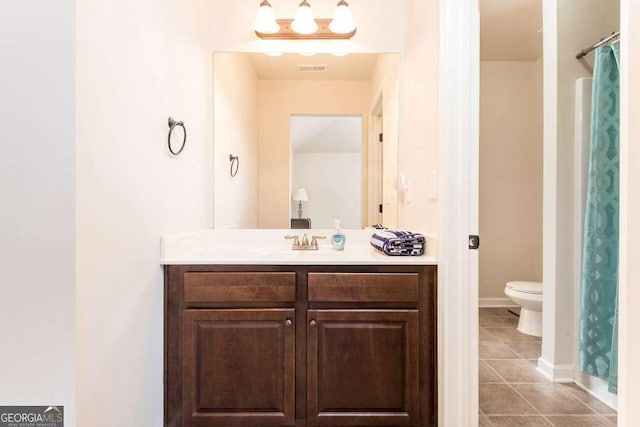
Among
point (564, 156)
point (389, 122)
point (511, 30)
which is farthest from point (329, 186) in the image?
point (511, 30)

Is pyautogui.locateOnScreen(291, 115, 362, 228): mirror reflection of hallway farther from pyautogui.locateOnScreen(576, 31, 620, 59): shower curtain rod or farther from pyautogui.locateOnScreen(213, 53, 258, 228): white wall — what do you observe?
pyautogui.locateOnScreen(576, 31, 620, 59): shower curtain rod

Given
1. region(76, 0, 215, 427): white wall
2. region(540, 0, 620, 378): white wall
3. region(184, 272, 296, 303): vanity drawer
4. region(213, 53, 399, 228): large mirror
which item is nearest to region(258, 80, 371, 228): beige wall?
region(213, 53, 399, 228): large mirror

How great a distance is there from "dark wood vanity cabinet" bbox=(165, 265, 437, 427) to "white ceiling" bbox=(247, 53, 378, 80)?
4.30ft

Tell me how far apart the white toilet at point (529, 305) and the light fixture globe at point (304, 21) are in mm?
2528

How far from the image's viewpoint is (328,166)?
2197mm

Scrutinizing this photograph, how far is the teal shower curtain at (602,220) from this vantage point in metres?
1.84

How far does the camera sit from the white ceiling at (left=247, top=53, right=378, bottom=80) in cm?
213

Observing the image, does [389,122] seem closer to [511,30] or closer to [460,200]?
[460,200]

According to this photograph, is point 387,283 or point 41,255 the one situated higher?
point 41,255

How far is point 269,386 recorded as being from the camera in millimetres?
1499

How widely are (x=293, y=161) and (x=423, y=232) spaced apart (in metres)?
0.96

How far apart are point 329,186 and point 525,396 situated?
5.41ft
